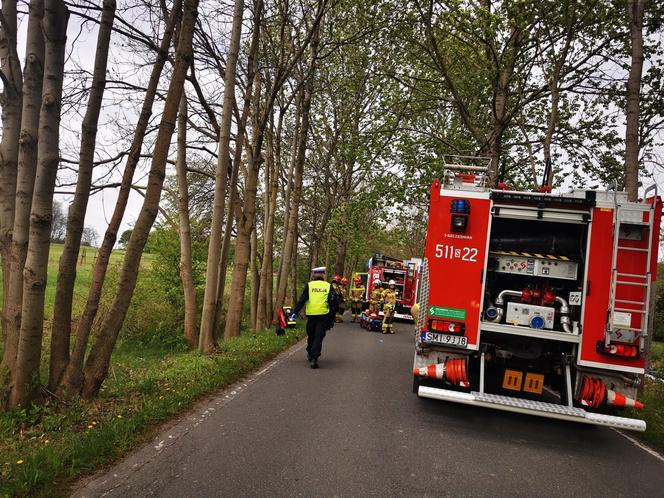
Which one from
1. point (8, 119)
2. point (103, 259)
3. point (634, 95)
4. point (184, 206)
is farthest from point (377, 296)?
point (8, 119)

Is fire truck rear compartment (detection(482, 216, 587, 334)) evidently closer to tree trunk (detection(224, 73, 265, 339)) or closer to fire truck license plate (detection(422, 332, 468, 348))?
fire truck license plate (detection(422, 332, 468, 348))

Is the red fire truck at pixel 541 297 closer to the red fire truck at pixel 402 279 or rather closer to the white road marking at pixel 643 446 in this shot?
the white road marking at pixel 643 446

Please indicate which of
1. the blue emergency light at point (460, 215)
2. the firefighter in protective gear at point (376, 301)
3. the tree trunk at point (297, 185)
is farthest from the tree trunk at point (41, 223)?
the firefighter in protective gear at point (376, 301)

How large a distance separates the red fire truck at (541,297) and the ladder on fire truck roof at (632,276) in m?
0.01

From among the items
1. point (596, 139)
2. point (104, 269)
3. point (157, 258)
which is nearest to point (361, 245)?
point (157, 258)

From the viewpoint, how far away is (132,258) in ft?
21.1

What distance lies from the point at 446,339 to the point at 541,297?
1.45m

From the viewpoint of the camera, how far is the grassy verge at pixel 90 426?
393 cm

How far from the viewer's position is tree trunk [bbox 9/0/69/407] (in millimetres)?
5539

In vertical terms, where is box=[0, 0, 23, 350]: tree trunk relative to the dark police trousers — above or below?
above

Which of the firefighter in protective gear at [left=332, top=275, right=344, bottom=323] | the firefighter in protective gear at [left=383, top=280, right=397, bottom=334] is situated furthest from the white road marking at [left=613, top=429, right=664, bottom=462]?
the firefighter in protective gear at [left=383, top=280, right=397, bottom=334]

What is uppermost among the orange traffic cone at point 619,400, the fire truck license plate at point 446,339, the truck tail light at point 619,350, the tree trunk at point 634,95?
the tree trunk at point 634,95

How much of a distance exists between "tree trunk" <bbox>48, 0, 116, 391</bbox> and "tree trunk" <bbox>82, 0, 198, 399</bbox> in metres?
0.36

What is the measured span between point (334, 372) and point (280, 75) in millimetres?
7537
